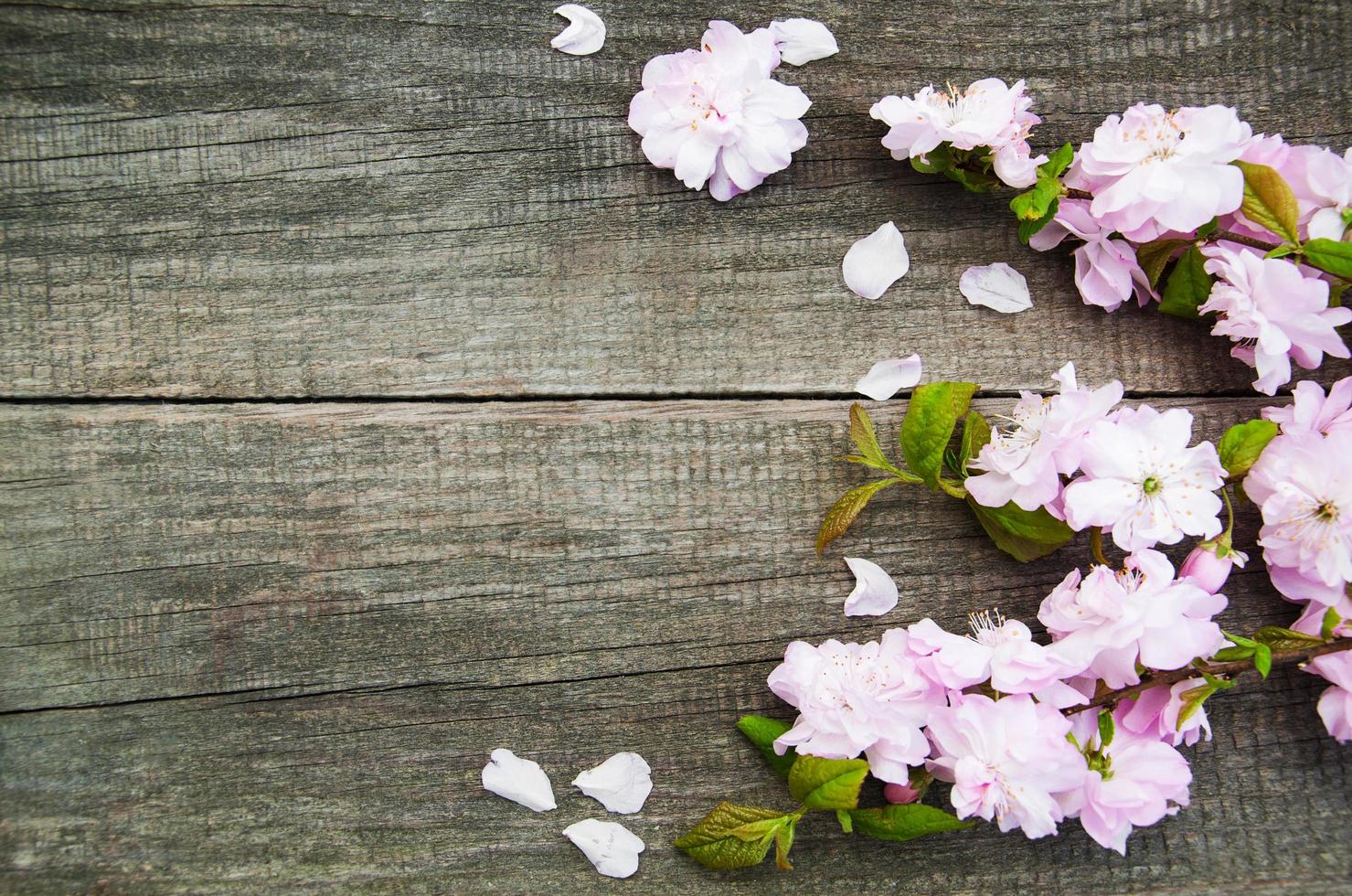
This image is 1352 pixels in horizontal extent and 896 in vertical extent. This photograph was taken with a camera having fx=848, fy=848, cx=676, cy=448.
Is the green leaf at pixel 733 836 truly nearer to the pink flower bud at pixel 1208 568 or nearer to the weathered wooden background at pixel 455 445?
the weathered wooden background at pixel 455 445

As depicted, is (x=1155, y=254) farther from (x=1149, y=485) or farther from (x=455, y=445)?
(x=455, y=445)

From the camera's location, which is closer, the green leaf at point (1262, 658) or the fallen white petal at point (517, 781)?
the green leaf at point (1262, 658)

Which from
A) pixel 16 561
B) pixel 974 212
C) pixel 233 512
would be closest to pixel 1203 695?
pixel 974 212

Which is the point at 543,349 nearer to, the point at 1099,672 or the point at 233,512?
the point at 233,512

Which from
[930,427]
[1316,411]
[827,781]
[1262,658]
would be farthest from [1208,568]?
[827,781]

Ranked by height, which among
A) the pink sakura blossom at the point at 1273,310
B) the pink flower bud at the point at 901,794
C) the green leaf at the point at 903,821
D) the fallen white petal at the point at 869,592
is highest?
the pink sakura blossom at the point at 1273,310

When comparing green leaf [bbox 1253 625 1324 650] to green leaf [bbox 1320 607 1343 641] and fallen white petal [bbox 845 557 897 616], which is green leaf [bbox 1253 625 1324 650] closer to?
green leaf [bbox 1320 607 1343 641]

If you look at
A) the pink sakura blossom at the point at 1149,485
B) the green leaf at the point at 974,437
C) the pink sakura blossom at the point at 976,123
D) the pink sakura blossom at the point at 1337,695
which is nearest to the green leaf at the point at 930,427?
the green leaf at the point at 974,437

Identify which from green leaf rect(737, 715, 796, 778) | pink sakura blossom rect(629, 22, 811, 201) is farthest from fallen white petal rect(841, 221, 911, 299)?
green leaf rect(737, 715, 796, 778)
